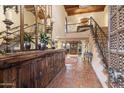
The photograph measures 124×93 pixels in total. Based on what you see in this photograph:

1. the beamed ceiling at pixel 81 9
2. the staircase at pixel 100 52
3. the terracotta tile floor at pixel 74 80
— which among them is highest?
the beamed ceiling at pixel 81 9

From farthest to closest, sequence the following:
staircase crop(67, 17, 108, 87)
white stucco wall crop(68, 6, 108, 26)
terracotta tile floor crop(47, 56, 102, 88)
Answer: white stucco wall crop(68, 6, 108, 26)
terracotta tile floor crop(47, 56, 102, 88)
staircase crop(67, 17, 108, 87)

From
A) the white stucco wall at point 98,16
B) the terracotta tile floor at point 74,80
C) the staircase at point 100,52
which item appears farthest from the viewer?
the white stucco wall at point 98,16

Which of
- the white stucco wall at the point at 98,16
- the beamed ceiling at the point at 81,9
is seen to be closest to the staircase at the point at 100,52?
the white stucco wall at the point at 98,16

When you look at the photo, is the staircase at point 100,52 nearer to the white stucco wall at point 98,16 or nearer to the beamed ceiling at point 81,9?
the white stucco wall at point 98,16

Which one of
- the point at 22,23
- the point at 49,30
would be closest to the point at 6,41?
the point at 22,23

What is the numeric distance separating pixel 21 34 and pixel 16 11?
0.38 meters

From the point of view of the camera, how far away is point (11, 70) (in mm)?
1543

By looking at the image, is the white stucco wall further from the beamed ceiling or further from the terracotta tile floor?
the terracotta tile floor

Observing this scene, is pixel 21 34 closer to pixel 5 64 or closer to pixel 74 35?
pixel 5 64

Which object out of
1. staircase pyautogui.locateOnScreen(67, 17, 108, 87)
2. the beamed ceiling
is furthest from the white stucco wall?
staircase pyautogui.locateOnScreen(67, 17, 108, 87)

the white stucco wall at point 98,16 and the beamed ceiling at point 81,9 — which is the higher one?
the beamed ceiling at point 81,9

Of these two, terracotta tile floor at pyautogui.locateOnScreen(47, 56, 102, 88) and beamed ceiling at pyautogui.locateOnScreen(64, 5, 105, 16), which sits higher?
beamed ceiling at pyautogui.locateOnScreen(64, 5, 105, 16)

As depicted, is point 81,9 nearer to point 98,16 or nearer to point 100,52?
point 98,16

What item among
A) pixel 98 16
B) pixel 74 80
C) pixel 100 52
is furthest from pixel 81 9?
pixel 74 80
